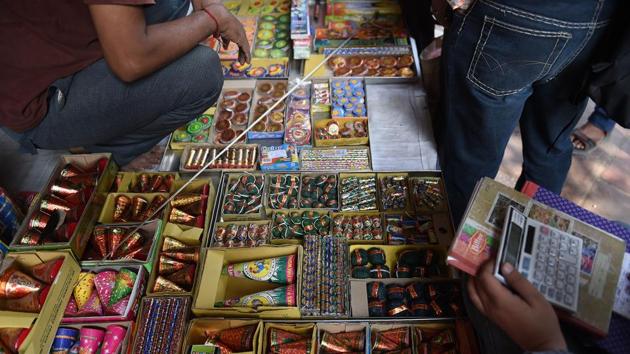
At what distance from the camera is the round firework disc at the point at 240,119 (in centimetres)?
233

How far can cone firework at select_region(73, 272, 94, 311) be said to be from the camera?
153 cm

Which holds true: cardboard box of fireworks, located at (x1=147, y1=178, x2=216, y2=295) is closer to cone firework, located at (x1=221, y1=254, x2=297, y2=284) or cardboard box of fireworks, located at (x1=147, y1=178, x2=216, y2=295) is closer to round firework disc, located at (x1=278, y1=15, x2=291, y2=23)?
cone firework, located at (x1=221, y1=254, x2=297, y2=284)

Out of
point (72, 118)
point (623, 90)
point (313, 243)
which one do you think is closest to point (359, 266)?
point (313, 243)

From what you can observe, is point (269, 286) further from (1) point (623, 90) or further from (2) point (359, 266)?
(1) point (623, 90)

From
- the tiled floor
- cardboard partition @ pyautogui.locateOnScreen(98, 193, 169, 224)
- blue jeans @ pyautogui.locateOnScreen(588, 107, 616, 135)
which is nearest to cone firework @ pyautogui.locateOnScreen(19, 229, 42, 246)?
cardboard partition @ pyautogui.locateOnScreen(98, 193, 169, 224)

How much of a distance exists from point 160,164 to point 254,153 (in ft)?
1.63

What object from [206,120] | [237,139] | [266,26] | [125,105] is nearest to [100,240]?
[125,105]

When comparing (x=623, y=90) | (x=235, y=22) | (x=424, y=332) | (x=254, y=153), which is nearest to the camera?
(x=623, y=90)

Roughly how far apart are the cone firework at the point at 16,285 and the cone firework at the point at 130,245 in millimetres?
280

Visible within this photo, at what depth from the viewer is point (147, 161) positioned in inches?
83.5

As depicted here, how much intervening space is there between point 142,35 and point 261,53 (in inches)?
57.0

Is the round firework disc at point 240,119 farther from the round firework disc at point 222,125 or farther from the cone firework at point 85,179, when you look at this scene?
the cone firework at point 85,179

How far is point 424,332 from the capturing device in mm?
1519

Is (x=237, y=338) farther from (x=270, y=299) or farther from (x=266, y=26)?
(x=266, y=26)
